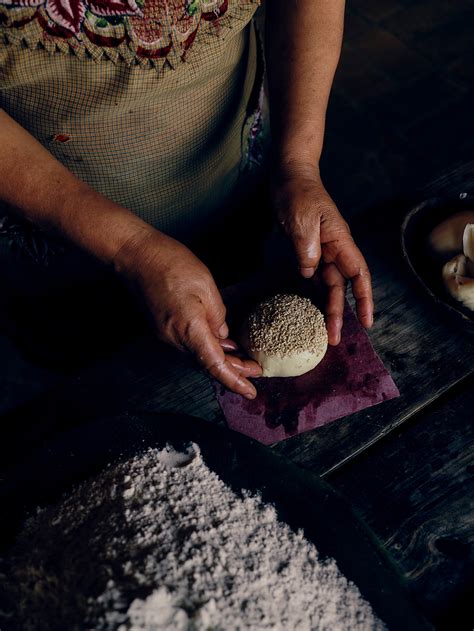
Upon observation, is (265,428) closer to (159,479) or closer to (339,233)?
(159,479)

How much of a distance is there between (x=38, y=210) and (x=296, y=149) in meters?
0.50

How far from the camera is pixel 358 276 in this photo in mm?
925

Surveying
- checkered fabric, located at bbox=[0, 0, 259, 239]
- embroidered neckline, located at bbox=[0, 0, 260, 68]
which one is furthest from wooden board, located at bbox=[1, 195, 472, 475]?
embroidered neckline, located at bbox=[0, 0, 260, 68]

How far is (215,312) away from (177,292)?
0.27ft

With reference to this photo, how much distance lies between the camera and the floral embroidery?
2.34 feet

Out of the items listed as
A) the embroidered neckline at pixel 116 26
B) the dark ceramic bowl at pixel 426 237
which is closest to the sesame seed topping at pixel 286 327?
the dark ceramic bowl at pixel 426 237

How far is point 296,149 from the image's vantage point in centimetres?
103

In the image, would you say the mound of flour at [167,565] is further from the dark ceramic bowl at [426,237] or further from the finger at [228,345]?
the dark ceramic bowl at [426,237]

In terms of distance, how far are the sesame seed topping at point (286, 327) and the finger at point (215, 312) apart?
7 centimetres

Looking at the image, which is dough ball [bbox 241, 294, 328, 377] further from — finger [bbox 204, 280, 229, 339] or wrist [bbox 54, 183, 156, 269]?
wrist [bbox 54, 183, 156, 269]

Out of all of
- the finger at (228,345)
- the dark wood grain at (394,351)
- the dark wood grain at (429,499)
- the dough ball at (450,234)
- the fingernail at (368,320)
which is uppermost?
the dough ball at (450,234)

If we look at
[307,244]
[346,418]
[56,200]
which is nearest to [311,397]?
[346,418]

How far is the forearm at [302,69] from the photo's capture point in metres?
1.01

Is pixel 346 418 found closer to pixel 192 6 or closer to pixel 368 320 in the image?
pixel 368 320
